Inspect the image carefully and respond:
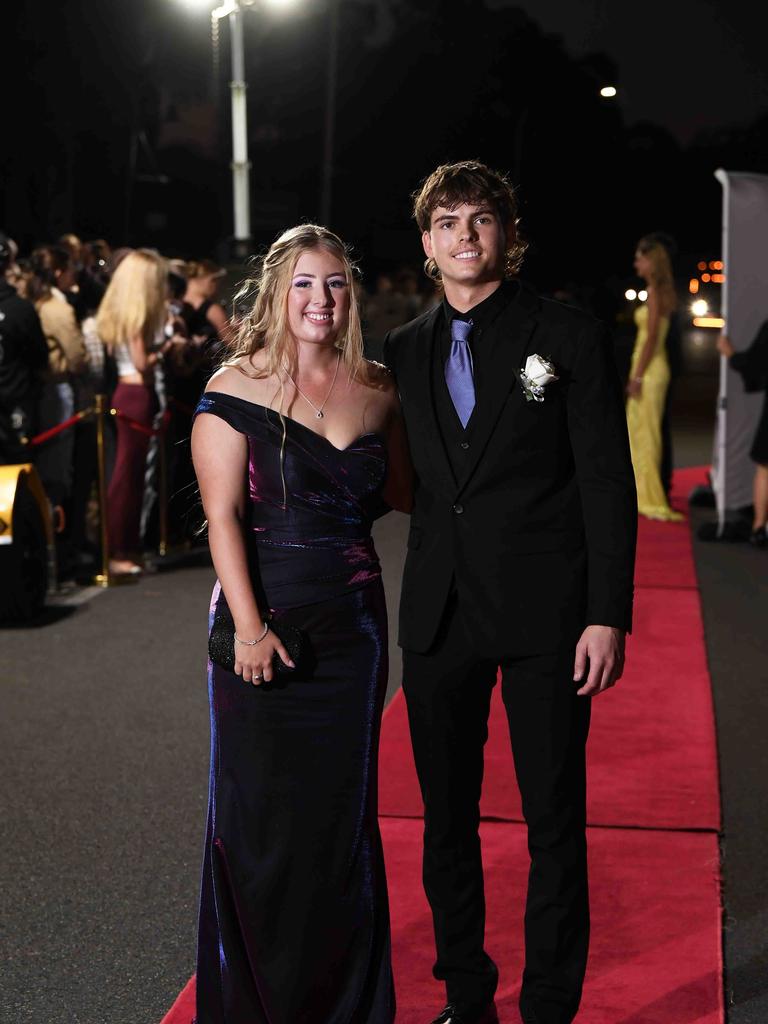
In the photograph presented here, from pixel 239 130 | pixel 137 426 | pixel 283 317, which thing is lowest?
pixel 137 426

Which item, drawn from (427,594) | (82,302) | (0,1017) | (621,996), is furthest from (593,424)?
(82,302)

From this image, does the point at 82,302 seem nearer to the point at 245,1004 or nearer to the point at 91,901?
the point at 91,901

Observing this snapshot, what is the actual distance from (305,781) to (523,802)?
53 cm

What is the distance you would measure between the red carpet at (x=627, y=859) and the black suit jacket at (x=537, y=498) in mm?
1059

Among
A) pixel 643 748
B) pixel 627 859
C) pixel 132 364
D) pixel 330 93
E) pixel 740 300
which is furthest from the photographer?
pixel 330 93

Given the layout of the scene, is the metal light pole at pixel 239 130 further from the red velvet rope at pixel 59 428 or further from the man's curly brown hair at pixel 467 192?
the man's curly brown hair at pixel 467 192

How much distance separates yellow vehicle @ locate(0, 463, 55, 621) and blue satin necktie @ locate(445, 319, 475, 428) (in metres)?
4.90

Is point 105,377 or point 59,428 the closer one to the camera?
point 59,428

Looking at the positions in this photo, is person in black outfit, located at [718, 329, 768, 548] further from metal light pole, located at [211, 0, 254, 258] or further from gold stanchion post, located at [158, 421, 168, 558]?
metal light pole, located at [211, 0, 254, 258]

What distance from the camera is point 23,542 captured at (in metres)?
8.09

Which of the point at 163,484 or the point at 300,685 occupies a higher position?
the point at 300,685

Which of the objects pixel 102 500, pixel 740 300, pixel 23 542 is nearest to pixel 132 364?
pixel 102 500

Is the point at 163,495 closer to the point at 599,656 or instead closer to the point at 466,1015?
the point at 466,1015

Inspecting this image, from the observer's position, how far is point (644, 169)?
82562 mm
